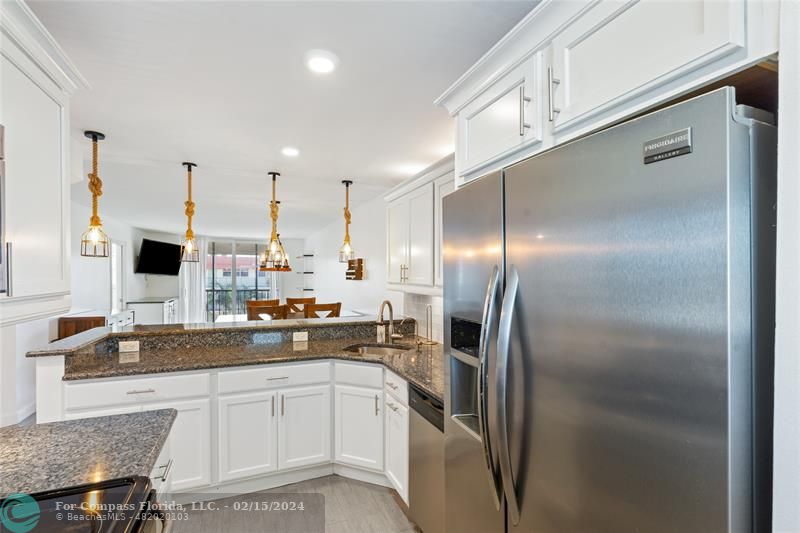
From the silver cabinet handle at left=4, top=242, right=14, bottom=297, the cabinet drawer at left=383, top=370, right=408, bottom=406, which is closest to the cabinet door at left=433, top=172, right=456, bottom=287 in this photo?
the cabinet drawer at left=383, top=370, right=408, bottom=406

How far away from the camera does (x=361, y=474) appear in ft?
8.74

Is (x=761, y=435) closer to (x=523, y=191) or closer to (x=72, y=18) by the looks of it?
(x=523, y=191)

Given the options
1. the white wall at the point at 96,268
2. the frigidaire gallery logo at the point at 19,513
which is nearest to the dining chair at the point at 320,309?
the white wall at the point at 96,268

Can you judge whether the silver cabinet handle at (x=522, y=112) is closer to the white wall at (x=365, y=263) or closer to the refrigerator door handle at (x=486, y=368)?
the refrigerator door handle at (x=486, y=368)

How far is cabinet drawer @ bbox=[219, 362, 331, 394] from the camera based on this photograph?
8.05ft

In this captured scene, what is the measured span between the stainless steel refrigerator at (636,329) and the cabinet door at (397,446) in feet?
3.36

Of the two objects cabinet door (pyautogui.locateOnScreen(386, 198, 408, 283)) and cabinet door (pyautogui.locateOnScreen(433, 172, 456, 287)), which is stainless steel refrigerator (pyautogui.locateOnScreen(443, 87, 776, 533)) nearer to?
cabinet door (pyautogui.locateOnScreen(433, 172, 456, 287))

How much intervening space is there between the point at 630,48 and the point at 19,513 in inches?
71.8

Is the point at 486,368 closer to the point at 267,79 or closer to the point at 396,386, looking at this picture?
the point at 396,386

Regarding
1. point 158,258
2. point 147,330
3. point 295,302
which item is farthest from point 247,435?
point 158,258

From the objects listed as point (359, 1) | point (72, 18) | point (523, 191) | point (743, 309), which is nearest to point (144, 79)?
point (72, 18)

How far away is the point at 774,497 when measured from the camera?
2.13 ft

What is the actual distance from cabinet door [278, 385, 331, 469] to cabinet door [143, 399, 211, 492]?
430 millimetres

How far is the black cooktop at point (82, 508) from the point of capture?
893 millimetres
